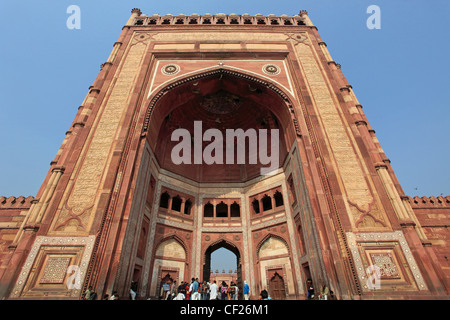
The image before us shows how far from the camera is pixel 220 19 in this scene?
16828mm

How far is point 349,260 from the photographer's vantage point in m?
7.65

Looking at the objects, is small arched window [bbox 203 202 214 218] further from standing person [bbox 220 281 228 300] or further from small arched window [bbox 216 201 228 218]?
standing person [bbox 220 281 228 300]

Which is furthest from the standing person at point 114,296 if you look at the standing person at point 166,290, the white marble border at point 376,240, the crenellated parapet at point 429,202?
the crenellated parapet at point 429,202

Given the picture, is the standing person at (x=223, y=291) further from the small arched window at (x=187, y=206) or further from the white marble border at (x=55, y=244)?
the small arched window at (x=187, y=206)

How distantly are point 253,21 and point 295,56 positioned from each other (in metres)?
4.83

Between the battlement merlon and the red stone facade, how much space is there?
0.10m

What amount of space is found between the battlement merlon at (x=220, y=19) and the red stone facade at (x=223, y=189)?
3.8 inches

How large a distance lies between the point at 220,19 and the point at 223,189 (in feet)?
38.3

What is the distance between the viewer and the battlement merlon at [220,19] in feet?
54.0

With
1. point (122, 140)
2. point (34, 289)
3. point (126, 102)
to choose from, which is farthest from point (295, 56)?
point (34, 289)

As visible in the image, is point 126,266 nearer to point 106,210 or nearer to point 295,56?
point 106,210

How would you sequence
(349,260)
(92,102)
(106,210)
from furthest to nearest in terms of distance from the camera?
1. (92,102)
2. (106,210)
3. (349,260)

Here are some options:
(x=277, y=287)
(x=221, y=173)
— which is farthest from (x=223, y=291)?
(x=221, y=173)

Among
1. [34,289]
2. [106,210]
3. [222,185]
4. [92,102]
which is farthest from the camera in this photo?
[222,185]
